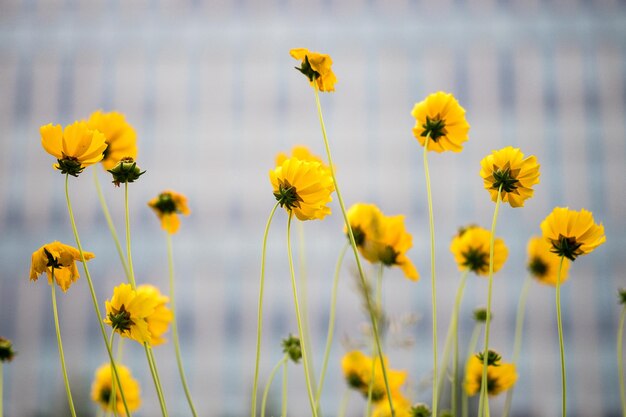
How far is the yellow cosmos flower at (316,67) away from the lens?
1.38ft

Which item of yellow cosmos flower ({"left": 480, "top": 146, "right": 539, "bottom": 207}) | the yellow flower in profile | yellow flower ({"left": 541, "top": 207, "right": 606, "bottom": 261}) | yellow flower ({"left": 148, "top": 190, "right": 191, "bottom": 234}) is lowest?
yellow flower ({"left": 541, "top": 207, "right": 606, "bottom": 261})

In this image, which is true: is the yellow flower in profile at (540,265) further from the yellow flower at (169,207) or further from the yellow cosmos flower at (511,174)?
the yellow flower at (169,207)

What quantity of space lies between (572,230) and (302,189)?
151 mm

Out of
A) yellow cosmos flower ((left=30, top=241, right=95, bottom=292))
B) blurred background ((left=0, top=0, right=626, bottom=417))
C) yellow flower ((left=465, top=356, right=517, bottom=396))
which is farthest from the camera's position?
blurred background ((left=0, top=0, right=626, bottom=417))

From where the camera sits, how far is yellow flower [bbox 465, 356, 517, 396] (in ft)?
1.60

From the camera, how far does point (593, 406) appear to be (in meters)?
14.8

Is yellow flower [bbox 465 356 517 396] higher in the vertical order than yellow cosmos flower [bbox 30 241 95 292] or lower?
higher

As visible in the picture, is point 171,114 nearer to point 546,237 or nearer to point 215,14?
point 215,14

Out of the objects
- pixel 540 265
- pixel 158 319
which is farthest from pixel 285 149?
pixel 158 319

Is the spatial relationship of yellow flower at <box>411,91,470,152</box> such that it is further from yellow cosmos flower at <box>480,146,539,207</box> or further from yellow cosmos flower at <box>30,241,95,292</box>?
yellow cosmos flower at <box>30,241,95,292</box>

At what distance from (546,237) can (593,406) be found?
51.7 feet

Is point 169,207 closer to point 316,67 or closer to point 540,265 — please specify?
point 316,67

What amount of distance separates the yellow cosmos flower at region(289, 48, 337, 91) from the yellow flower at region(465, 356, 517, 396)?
0.65ft

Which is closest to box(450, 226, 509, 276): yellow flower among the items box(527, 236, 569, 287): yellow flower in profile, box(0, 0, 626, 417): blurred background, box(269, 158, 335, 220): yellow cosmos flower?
box(527, 236, 569, 287): yellow flower in profile
